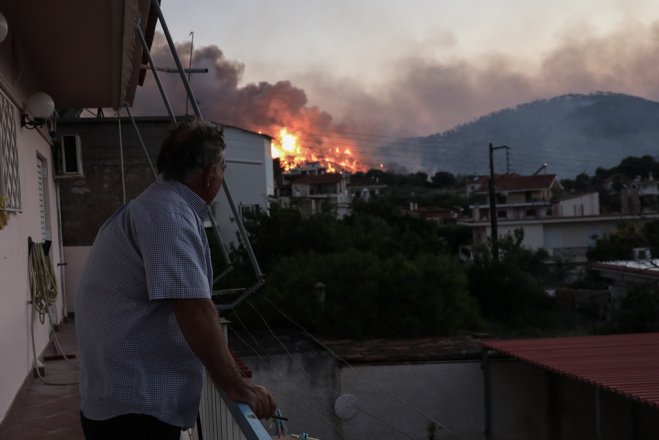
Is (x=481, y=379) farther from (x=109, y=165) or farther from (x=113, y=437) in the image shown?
(x=113, y=437)

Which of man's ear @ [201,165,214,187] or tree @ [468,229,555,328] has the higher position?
man's ear @ [201,165,214,187]

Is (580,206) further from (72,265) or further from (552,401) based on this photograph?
(72,265)

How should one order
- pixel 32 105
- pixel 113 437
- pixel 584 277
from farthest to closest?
pixel 584 277
pixel 32 105
pixel 113 437

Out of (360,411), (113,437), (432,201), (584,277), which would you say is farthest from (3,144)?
(432,201)

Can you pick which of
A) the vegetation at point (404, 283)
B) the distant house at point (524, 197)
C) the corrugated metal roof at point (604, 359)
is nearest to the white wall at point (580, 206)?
the distant house at point (524, 197)

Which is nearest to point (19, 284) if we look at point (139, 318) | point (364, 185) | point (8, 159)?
point (8, 159)

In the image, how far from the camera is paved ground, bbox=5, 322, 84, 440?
4.14 meters

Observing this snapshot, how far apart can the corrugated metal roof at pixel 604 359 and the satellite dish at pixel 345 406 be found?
2410 mm

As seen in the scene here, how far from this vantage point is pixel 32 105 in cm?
582

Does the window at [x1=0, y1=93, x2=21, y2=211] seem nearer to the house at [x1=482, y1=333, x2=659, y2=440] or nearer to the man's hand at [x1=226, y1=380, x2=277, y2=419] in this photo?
the man's hand at [x1=226, y1=380, x2=277, y2=419]

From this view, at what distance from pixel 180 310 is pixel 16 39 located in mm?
4269

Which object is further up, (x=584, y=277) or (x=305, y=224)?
(x=305, y=224)

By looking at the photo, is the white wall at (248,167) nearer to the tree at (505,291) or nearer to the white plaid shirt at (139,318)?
the tree at (505,291)

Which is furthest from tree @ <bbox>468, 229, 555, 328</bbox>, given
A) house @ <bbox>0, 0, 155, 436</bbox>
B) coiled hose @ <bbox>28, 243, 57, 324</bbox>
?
coiled hose @ <bbox>28, 243, 57, 324</bbox>
